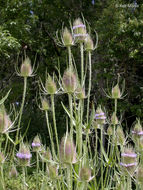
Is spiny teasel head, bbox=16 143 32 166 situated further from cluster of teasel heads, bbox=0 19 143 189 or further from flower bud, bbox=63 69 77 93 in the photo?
flower bud, bbox=63 69 77 93

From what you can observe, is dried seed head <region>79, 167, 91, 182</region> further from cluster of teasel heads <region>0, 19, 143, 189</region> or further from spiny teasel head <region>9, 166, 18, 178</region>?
spiny teasel head <region>9, 166, 18, 178</region>

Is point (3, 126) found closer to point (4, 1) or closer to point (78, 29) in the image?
point (78, 29)

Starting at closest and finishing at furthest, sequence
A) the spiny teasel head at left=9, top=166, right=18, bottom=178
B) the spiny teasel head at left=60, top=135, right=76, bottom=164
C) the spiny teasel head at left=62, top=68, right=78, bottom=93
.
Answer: the spiny teasel head at left=60, top=135, right=76, bottom=164
the spiny teasel head at left=62, top=68, right=78, bottom=93
the spiny teasel head at left=9, top=166, right=18, bottom=178

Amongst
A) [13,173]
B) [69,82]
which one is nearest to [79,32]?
[69,82]

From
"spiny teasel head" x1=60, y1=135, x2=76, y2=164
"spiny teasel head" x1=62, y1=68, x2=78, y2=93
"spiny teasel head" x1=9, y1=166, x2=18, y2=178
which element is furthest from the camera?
"spiny teasel head" x1=9, y1=166, x2=18, y2=178

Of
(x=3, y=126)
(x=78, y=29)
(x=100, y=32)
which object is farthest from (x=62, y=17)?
(x=3, y=126)

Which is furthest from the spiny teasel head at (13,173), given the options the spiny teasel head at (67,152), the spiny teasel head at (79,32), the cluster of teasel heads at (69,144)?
the spiny teasel head at (79,32)

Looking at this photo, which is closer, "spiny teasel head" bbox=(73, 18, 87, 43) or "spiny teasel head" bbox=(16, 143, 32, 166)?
"spiny teasel head" bbox=(16, 143, 32, 166)

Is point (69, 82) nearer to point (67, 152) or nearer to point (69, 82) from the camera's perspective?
point (69, 82)

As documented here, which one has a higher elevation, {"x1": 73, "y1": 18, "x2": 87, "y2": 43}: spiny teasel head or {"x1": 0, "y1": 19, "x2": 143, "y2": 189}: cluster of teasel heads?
{"x1": 73, "y1": 18, "x2": 87, "y2": 43}: spiny teasel head

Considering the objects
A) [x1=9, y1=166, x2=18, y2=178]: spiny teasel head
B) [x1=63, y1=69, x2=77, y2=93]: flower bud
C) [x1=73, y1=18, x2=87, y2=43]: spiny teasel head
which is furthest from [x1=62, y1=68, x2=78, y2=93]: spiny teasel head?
[x1=9, y1=166, x2=18, y2=178]: spiny teasel head

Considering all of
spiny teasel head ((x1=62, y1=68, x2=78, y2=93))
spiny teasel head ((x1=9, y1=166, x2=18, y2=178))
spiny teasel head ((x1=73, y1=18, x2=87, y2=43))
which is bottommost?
spiny teasel head ((x1=9, y1=166, x2=18, y2=178))

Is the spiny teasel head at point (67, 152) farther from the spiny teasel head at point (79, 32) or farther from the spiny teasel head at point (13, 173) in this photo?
the spiny teasel head at point (79, 32)

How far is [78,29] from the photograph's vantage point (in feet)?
4.31
